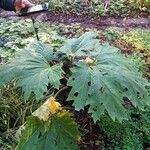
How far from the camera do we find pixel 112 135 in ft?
13.0

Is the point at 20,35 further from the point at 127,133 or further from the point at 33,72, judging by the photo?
the point at 127,133

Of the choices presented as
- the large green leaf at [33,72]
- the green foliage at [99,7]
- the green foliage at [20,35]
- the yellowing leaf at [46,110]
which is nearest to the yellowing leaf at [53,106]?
the yellowing leaf at [46,110]

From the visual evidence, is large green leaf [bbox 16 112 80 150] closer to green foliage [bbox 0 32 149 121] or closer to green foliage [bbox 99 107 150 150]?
green foliage [bbox 0 32 149 121]

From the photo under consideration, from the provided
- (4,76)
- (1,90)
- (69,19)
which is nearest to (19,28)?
(69,19)

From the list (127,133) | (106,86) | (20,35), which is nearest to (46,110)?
(106,86)

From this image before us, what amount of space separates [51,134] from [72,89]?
0.43 metres

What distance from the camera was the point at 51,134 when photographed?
342cm

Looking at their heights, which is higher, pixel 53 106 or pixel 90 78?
pixel 90 78

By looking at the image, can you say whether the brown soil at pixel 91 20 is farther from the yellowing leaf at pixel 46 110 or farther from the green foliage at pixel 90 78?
the yellowing leaf at pixel 46 110

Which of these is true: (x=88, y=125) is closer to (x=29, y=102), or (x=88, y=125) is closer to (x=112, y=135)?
(x=112, y=135)

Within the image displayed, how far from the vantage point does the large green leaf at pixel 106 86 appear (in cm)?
339

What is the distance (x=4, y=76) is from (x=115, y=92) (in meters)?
1.04

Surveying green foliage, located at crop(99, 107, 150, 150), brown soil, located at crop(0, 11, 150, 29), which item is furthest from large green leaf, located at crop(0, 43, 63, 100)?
brown soil, located at crop(0, 11, 150, 29)

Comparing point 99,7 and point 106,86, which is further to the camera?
point 99,7
